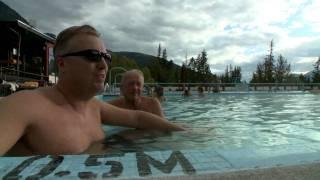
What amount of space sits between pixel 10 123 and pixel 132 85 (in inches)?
122

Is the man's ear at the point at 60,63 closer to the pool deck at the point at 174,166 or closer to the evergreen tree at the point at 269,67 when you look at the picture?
the pool deck at the point at 174,166

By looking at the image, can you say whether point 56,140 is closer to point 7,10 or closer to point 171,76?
point 7,10

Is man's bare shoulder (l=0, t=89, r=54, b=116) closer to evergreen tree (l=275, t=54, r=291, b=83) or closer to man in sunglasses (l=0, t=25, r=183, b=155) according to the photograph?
man in sunglasses (l=0, t=25, r=183, b=155)

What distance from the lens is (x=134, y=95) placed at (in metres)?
5.00

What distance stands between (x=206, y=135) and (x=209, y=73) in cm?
6380

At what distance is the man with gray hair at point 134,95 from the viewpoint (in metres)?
4.95

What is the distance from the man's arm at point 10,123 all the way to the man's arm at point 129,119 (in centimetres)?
112

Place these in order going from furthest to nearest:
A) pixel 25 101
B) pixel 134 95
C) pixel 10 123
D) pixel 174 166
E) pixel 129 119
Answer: pixel 134 95, pixel 129 119, pixel 25 101, pixel 10 123, pixel 174 166

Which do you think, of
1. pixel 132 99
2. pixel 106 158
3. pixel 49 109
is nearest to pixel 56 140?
pixel 49 109

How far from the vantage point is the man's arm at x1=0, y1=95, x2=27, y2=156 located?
1.93 metres

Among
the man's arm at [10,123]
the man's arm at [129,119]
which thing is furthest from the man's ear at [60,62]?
the man's arm at [129,119]

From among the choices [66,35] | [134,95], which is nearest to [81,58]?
[66,35]

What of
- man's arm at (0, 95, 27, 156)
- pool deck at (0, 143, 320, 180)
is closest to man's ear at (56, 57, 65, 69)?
man's arm at (0, 95, 27, 156)

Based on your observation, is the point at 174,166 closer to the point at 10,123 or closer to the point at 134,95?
the point at 10,123
